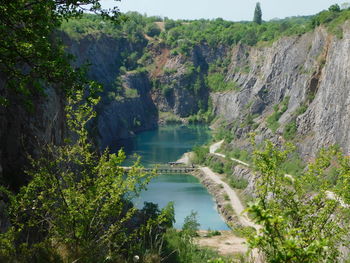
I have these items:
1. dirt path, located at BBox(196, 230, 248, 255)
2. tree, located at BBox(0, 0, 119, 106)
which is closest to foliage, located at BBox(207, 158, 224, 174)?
dirt path, located at BBox(196, 230, 248, 255)

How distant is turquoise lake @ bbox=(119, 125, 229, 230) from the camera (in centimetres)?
5591

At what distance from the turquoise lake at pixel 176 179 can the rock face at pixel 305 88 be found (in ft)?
41.1

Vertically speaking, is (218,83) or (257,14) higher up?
(257,14)

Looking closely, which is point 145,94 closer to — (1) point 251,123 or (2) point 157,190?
(1) point 251,123

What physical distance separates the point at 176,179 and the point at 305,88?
2306 cm

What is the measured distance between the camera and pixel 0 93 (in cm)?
1772

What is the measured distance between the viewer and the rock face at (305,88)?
59.9m

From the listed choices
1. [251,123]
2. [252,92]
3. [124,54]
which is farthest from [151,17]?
[251,123]

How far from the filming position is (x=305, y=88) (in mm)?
70188

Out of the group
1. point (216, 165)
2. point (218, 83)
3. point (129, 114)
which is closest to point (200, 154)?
point (216, 165)

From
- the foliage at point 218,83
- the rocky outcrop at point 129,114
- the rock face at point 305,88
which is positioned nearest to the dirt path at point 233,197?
the rock face at point 305,88

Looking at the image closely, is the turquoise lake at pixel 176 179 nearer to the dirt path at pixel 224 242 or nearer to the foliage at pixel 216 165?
the foliage at pixel 216 165

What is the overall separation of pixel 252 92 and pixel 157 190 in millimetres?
41875

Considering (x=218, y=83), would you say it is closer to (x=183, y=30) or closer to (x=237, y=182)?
(x=183, y=30)
